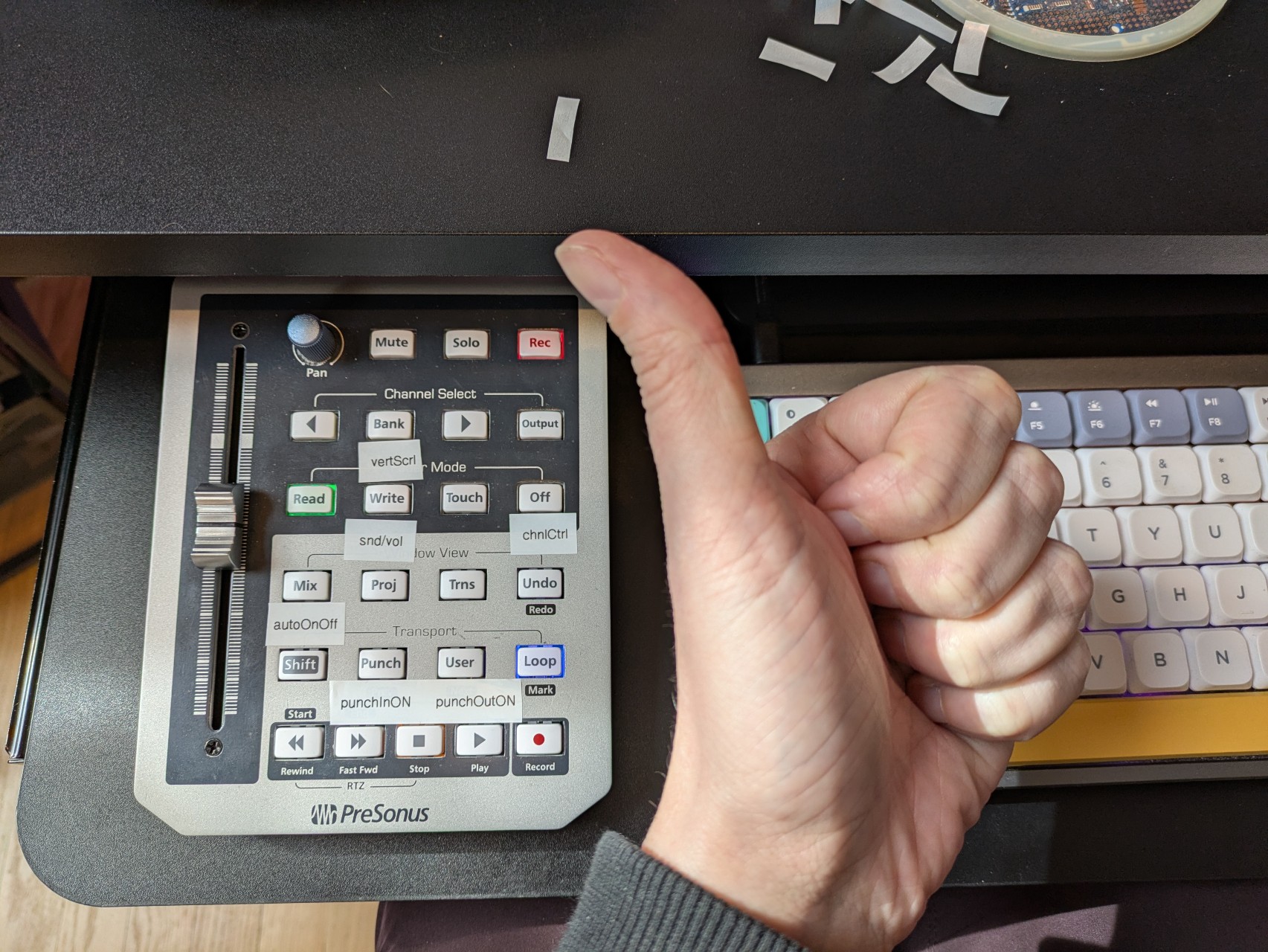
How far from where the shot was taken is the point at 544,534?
1.42ft

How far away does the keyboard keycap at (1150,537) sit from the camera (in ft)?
1.52

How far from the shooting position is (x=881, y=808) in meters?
0.41

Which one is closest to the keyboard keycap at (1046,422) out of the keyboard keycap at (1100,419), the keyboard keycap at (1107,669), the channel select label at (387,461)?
the keyboard keycap at (1100,419)

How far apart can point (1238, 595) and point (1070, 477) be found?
11cm

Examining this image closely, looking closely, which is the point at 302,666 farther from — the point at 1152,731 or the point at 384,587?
the point at 1152,731

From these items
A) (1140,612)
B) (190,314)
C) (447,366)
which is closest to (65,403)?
(190,314)

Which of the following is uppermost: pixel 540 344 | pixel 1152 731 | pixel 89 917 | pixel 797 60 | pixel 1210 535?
pixel 797 60

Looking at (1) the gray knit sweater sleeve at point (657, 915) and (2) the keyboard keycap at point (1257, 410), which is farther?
(2) the keyboard keycap at point (1257, 410)

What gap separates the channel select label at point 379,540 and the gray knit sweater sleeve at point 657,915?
0.54 feet

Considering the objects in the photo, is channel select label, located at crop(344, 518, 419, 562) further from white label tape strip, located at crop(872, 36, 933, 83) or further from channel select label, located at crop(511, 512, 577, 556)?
white label tape strip, located at crop(872, 36, 933, 83)

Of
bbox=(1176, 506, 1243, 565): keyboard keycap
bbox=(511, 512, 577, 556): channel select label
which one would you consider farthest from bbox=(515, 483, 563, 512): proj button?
bbox=(1176, 506, 1243, 565): keyboard keycap

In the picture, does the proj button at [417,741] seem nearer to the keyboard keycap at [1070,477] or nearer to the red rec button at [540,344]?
the red rec button at [540,344]

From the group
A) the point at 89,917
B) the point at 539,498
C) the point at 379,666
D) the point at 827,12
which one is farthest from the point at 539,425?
the point at 89,917

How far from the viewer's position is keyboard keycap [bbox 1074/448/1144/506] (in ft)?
1.53
